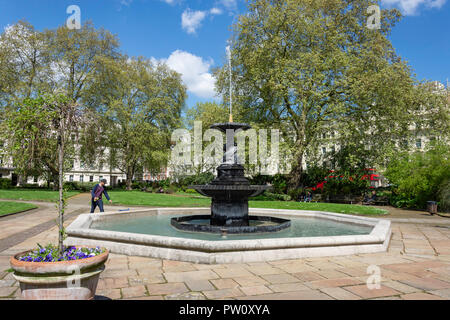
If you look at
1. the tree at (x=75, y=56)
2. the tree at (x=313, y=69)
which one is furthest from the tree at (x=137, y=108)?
the tree at (x=313, y=69)

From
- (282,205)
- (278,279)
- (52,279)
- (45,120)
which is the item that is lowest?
(282,205)

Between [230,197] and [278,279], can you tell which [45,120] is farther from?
[230,197]

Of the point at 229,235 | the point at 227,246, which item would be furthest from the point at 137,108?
the point at 227,246

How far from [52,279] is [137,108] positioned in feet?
131

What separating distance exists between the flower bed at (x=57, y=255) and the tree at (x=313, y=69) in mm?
20655

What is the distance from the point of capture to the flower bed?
10.6ft

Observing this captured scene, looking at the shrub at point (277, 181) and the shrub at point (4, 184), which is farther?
the shrub at point (4, 184)

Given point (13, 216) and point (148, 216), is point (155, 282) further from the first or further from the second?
point (13, 216)

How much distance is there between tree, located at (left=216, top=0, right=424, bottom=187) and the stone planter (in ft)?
69.2

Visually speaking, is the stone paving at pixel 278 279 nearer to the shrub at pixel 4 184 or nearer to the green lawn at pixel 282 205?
the green lawn at pixel 282 205

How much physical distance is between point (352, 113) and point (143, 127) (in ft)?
81.3

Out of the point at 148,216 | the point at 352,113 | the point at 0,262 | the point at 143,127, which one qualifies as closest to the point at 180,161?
the point at 143,127

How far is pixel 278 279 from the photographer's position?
15.1ft

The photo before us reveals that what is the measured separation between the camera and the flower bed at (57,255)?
3.23m
